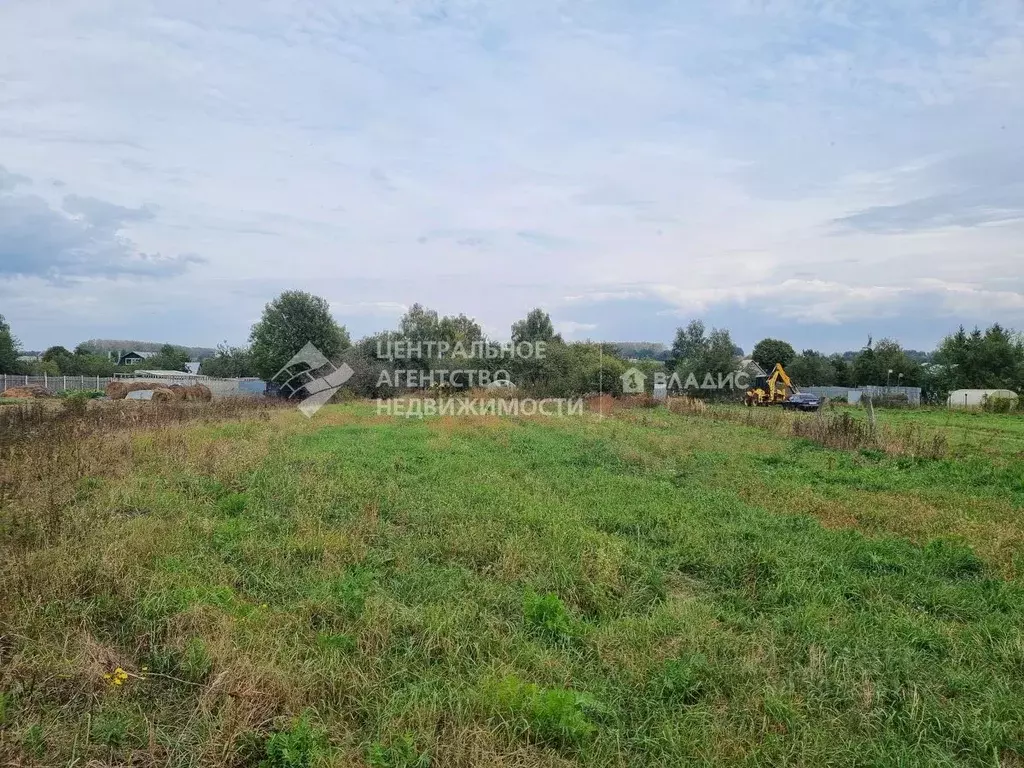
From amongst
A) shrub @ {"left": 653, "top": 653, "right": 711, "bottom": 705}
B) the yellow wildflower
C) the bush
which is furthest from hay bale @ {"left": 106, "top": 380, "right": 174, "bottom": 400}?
the bush

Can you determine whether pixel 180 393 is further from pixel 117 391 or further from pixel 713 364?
pixel 713 364

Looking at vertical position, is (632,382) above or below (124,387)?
above

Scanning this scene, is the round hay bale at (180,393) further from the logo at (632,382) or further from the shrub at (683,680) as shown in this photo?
the shrub at (683,680)

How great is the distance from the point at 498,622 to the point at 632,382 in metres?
25.3

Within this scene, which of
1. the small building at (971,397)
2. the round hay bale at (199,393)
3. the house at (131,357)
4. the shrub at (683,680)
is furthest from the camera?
the house at (131,357)

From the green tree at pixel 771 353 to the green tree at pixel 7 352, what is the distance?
201 ft

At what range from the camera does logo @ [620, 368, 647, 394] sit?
27.5m

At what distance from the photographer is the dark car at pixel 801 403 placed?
27.9m

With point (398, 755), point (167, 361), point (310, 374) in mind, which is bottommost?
point (398, 755)

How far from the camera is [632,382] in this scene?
2844 centimetres

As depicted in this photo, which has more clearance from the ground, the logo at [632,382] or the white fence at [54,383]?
the logo at [632,382]

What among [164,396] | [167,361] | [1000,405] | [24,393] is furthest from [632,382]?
[167,361]

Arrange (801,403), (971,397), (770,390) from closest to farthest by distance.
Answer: (801,403), (971,397), (770,390)

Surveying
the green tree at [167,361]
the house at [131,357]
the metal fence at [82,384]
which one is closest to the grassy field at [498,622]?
the metal fence at [82,384]
